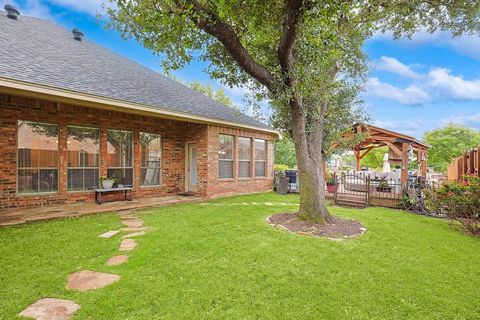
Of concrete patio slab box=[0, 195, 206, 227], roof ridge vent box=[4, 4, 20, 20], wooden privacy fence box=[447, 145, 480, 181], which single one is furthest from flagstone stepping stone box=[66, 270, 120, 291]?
roof ridge vent box=[4, 4, 20, 20]

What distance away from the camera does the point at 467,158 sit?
9688 millimetres

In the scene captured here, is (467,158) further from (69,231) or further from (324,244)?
(69,231)

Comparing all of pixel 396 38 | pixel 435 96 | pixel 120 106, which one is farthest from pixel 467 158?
pixel 435 96

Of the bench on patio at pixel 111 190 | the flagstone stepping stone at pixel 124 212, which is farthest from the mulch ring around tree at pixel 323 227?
the bench on patio at pixel 111 190

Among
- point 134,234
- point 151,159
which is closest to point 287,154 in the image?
point 151,159

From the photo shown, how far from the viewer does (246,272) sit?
11.0 ft

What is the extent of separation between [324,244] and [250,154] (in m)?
7.47

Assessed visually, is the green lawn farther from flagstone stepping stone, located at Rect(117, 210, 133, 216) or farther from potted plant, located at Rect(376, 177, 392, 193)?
potted plant, located at Rect(376, 177, 392, 193)

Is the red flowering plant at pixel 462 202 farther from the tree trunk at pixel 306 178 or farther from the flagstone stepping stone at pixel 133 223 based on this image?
the flagstone stepping stone at pixel 133 223

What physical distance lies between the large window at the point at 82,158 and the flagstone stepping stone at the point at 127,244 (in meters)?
4.15

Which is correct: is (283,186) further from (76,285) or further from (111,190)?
(76,285)

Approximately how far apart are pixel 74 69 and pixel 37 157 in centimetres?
265

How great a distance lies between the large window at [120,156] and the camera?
827 centimetres

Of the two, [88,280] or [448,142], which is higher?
[448,142]
